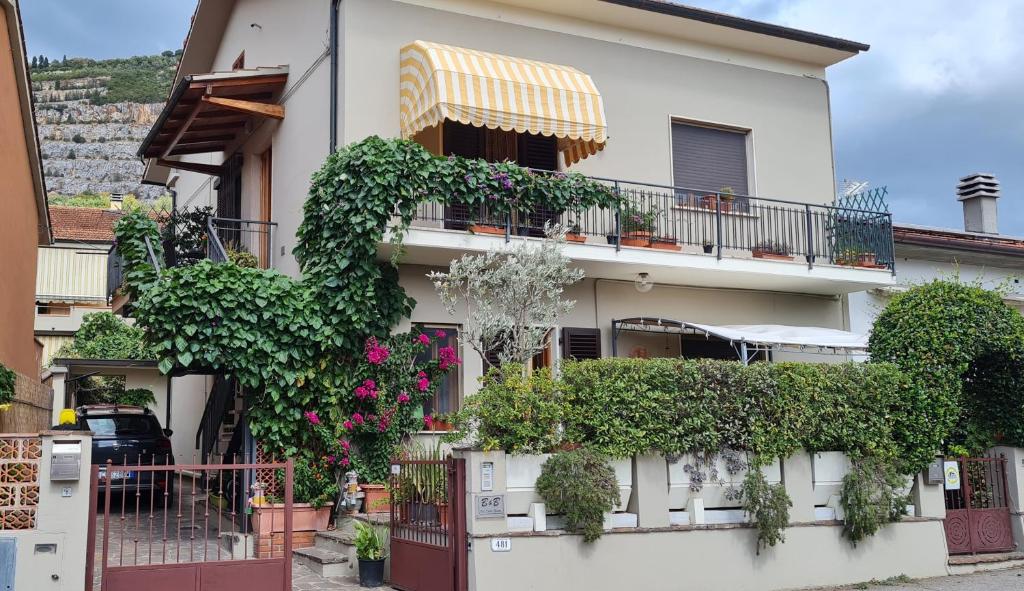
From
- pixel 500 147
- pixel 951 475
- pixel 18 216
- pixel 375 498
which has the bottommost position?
pixel 375 498

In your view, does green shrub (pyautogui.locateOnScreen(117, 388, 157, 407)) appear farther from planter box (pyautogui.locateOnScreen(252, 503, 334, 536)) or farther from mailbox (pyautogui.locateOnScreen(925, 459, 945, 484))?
mailbox (pyautogui.locateOnScreen(925, 459, 945, 484))

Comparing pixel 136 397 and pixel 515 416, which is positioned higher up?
pixel 136 397

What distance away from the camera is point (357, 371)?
13.3 m

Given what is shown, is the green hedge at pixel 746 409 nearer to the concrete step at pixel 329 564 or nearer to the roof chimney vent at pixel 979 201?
the concrete step at pixel 329 564

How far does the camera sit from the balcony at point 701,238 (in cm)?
1429

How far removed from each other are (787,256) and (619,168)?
335 cm

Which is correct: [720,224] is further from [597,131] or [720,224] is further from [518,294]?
[518,294]

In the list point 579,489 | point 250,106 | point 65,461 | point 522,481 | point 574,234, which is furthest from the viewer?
point 250,106

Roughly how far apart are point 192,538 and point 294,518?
118 inches

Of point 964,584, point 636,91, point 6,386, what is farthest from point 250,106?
point 964,584

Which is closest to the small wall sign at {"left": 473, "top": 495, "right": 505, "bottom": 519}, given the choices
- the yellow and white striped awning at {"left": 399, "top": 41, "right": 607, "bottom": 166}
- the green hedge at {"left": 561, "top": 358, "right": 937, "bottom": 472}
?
the green hedge at {"left": 561, "top": 358, "right": 937, "bottom": 472}

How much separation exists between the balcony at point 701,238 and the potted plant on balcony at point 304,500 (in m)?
3.19

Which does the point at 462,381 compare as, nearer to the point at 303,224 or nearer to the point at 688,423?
the point at 303,224

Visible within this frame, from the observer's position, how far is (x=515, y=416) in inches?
406
